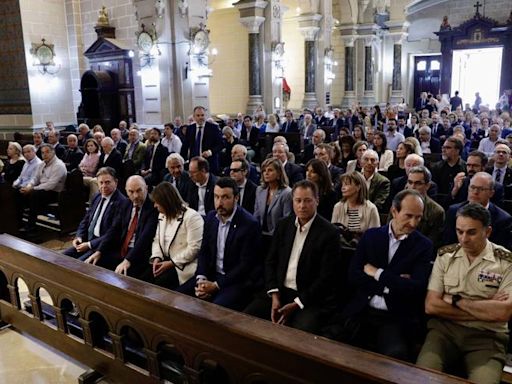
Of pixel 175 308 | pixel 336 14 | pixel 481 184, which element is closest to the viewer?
pixel 175 308

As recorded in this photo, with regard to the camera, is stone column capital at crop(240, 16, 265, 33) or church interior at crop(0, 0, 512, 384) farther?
stone column capital at crop(240, 16, 265, 33)

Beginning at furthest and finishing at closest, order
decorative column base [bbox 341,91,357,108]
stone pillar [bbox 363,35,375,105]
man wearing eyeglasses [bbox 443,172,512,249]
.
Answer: decorative column base [bbox 341,91,357,108], stone pillar [bbox 363,35,375,105], man wearing eyeglasses [bbox 443,172,512,249]

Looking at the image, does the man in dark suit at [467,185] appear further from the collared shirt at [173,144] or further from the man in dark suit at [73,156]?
the man in dark suit at [73,156]

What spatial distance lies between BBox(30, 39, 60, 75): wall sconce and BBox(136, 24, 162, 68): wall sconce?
100 inches

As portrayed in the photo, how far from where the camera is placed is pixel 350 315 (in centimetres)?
260

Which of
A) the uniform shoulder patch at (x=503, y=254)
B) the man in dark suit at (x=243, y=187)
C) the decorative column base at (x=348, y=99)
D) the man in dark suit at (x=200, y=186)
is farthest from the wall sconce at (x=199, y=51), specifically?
the uniform shoulder patch at (x=503, y=254)

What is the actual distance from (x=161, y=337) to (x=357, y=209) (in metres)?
2.08

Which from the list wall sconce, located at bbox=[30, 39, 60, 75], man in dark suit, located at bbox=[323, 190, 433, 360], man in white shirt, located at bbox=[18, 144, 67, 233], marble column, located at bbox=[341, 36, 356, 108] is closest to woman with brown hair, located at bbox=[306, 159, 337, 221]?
man in dark suit, located at bbox=[323, 190, 433, 360]

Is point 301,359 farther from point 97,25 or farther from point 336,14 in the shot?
point 336,14

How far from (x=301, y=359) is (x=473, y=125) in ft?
28.5

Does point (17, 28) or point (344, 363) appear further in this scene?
point (17, 28)

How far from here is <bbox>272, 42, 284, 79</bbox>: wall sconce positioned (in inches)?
503

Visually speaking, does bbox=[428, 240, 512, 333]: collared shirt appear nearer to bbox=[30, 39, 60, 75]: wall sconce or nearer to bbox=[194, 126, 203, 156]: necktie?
bbox=[194, 126, 203, 156]: necktie

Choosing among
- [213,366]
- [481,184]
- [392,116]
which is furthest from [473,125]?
[213,366]
